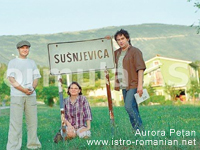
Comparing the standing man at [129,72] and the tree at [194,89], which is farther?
the tree at [194,89]

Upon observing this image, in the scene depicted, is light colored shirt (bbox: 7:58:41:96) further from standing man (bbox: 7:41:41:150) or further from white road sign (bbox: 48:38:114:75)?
white road sign (bbox: 48:38:114:75)

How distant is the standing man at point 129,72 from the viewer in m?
7.33

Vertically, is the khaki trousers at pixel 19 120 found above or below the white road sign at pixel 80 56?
below

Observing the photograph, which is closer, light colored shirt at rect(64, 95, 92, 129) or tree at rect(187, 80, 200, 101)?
light colored shirt at rect(64, 95, 92, 129)

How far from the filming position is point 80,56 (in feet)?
24.0

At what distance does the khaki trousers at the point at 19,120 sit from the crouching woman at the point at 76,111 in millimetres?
763

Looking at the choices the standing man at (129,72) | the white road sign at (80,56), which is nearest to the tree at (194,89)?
the standing man at (129,72)

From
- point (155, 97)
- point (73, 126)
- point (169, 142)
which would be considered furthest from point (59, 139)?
point (155, 97)

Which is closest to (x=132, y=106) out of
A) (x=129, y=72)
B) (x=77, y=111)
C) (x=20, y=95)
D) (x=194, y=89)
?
(x=129, y=72)

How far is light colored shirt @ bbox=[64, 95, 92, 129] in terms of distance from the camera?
7.66m

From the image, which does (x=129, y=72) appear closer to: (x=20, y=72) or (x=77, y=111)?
(x=77, y=111)

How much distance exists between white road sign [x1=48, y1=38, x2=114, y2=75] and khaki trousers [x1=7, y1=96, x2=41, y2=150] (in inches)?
29.3

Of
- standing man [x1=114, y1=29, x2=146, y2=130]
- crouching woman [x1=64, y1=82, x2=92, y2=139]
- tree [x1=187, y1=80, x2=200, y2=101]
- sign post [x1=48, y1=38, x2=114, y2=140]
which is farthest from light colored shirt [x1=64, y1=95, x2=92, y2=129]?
tree [x1=187, y1=80, x2=200, y2=101]

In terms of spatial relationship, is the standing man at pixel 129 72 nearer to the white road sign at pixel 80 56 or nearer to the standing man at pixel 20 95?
the white road sign at pixel 80 56
